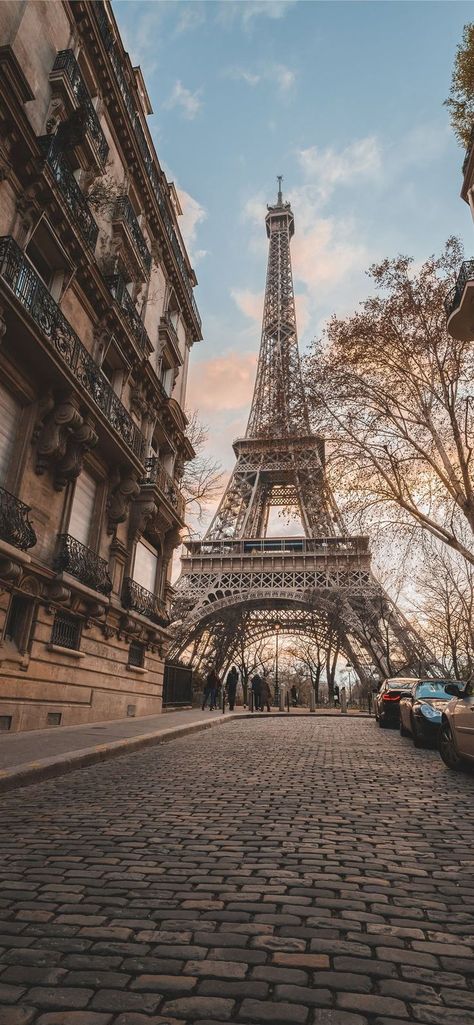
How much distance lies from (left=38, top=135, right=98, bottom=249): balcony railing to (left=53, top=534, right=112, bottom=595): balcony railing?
710 centimetres

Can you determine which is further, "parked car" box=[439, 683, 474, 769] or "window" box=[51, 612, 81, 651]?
"window" box=[51, 612, 81, 651]

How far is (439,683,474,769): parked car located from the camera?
7582 mm

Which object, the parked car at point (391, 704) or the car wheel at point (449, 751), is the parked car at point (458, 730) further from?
the parked car at point (391, 704)

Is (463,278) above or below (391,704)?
above

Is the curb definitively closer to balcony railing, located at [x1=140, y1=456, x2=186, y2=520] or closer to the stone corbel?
the stone corbel

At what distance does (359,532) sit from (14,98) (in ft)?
47.0

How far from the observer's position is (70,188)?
13.2 metres

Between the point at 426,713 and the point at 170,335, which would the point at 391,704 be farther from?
the point at 170,335

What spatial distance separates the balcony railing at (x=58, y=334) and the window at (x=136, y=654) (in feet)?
19.3

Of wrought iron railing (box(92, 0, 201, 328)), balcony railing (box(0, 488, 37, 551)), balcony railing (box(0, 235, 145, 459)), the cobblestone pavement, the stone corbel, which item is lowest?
the cobblestone pavement

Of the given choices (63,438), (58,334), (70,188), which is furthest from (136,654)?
(70,188)

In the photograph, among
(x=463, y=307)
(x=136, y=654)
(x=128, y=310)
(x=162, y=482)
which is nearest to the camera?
(x=463, y=307)

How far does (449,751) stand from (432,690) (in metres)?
4.48

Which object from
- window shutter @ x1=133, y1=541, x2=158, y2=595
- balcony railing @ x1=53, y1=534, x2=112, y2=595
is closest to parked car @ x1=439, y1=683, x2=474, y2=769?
balcony railing @ x1=53, y1=534, x2=112, y2=595
